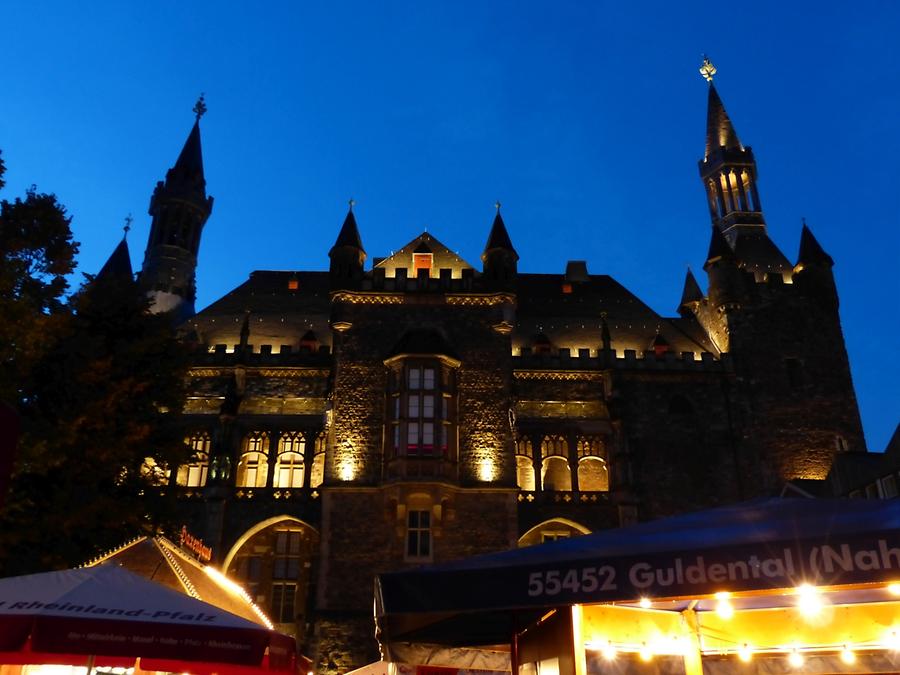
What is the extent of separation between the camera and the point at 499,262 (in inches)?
1156

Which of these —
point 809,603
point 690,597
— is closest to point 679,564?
point 690,597

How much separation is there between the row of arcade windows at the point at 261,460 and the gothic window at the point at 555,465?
831 centimetres

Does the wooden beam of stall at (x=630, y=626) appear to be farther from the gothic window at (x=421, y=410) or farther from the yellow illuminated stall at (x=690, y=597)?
the gothic window at (x=421, y=410)

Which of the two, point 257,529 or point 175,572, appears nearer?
point 175,572

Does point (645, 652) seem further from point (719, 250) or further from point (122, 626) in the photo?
point (719, 250)

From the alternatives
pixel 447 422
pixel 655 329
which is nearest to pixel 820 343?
pixel 655 329

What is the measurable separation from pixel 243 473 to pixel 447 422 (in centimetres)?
830

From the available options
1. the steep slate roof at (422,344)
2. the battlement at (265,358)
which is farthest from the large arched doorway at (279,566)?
the steep slate roof at (422,344)

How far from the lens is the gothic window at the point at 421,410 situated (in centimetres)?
2580

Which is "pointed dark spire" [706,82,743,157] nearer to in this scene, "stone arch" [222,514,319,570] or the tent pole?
"stone arch" [222,514,319,570]

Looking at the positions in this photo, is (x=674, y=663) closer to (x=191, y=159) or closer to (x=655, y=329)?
(x=655, y=329)

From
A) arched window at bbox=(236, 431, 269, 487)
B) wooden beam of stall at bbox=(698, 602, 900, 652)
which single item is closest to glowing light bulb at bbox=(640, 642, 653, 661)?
wooden beam of stall at bbox=(698, 602, 900, 652)

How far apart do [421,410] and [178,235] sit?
21.2 metres

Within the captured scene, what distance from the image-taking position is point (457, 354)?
2767cm
